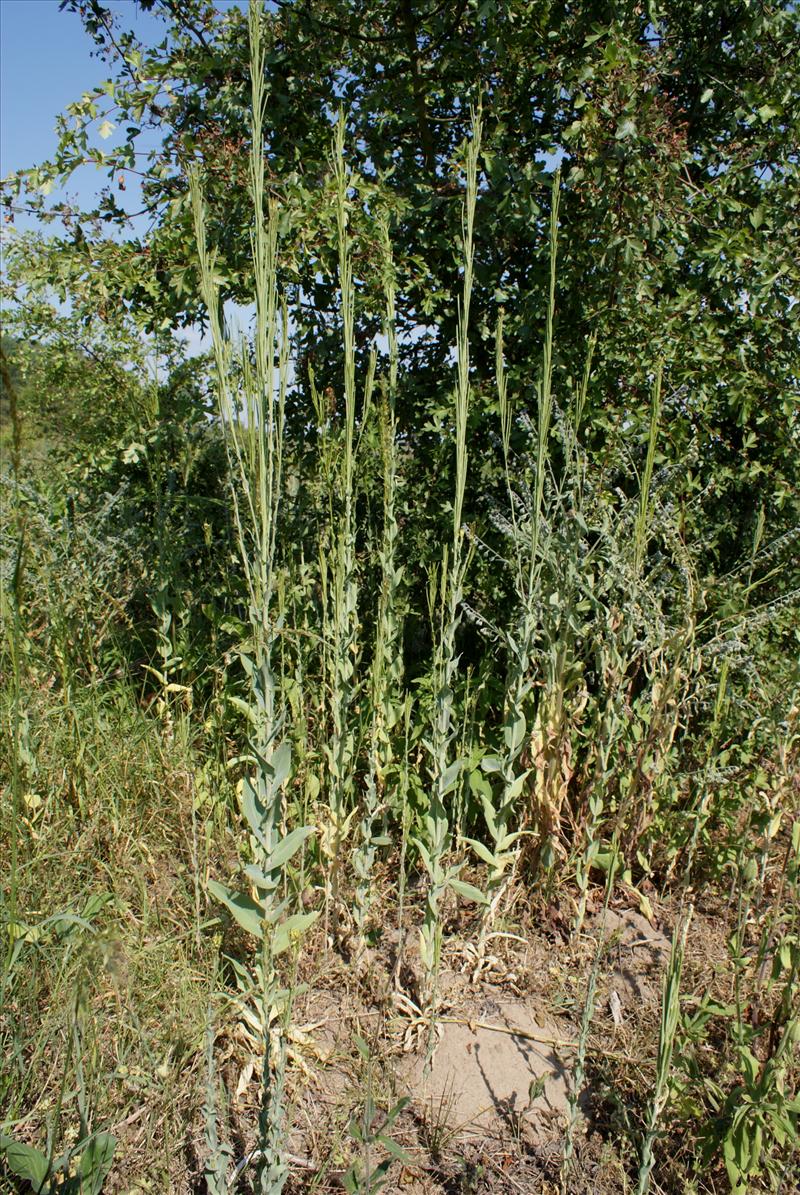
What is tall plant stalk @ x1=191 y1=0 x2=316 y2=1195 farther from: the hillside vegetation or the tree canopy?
the tree canopy

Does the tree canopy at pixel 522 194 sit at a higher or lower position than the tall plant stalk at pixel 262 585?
higher

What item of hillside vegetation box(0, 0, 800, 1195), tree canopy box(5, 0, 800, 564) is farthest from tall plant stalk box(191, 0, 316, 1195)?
tree canopy box(5, 0, 800, 564)

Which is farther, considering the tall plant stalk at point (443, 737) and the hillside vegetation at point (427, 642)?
the tall plant stalk at point (443, 737)

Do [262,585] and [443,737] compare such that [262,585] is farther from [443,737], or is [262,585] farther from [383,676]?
[383,676]

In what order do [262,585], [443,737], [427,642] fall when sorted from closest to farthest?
1. [262,585]
2. [443,737]
3. [427,642]

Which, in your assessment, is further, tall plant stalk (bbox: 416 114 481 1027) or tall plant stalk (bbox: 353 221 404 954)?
tall plant stalk (bbox: 353 221 404 954)

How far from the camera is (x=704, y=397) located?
9.75ft

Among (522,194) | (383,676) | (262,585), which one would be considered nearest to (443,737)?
(383,676)

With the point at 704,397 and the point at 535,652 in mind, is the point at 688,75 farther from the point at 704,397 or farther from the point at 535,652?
the point at 535,652

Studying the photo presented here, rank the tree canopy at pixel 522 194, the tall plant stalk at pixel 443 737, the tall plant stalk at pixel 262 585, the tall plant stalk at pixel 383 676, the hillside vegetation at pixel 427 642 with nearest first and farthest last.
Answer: the tall plant stalk at pixel 262 585 → the hillside vegetation at pixel 427 642 → the tall plant stalk at pixel 443 737 → the tall plant stalk at pixel 383 676 → the tree canopy at pixel 522 194

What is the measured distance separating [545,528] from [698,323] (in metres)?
1.14

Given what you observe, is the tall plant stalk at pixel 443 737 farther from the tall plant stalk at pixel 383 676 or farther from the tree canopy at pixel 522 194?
the tree canopy at pixel 522 194

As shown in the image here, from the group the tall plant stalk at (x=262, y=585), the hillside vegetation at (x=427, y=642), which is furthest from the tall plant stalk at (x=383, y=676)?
the tall plant stalk at (x=262, y=585)

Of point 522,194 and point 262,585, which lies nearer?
point 262,585
